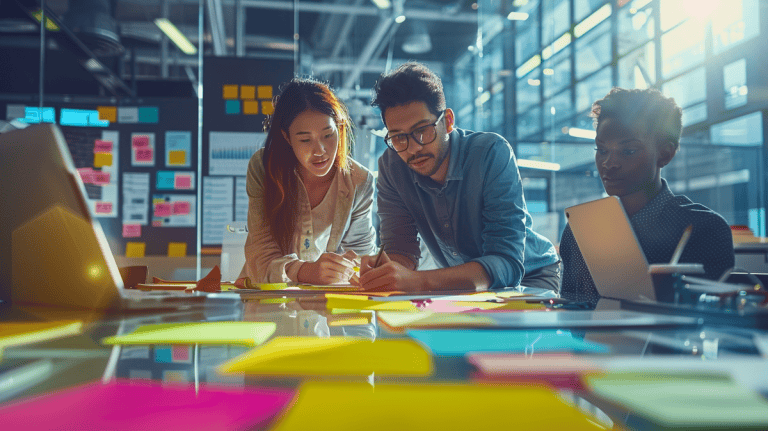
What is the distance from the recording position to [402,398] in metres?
0.32

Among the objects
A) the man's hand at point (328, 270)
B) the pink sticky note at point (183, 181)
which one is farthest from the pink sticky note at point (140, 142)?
the man's hand at point (328, 270)

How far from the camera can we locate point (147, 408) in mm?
300

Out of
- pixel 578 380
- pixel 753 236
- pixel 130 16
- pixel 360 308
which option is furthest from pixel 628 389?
pixel 130 16

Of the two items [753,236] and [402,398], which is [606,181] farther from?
[753,236]

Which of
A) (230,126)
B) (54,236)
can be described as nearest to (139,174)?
(230,126)

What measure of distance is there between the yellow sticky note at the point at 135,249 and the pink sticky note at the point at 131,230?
7cm

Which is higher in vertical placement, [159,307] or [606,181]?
[606,181]

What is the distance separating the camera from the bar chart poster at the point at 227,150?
12.4 feet

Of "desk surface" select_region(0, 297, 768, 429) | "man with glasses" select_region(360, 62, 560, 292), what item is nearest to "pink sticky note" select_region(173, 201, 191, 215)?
"man with glasses" select_region(360, 62, 560, 292)

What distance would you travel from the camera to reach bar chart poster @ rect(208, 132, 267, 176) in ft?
12.4

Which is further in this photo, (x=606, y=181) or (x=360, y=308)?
(x=606, y=181)

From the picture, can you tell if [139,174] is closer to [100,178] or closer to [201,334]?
[100,178]

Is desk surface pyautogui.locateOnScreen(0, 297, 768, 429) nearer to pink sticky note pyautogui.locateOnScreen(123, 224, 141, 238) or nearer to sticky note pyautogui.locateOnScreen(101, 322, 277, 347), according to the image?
sticky note pyautogui.locateOnScreen(101, 322, 277, 347)

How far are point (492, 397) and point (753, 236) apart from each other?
3.25 metres
